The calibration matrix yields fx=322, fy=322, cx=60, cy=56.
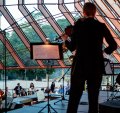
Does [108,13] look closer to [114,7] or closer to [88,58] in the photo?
[114,7]

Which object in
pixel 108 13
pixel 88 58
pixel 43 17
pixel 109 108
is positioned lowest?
pixel 109 108

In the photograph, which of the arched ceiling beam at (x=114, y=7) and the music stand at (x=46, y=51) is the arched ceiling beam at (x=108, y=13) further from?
the music stand at (x=46, y=51)

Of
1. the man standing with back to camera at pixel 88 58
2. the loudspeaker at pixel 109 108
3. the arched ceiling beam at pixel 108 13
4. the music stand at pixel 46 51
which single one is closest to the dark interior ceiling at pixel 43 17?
the arched ceiling beam at pixel 108 13

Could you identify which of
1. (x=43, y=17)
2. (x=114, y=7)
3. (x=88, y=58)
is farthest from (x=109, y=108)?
(x=43, y=17)

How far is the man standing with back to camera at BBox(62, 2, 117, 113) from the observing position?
3092 mm

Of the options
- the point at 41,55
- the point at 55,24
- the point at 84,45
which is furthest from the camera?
the point at 55,24

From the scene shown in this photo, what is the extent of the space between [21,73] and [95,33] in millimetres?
17488

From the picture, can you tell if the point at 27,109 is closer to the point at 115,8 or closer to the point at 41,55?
the point at 41,55

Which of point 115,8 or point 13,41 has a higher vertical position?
point 115,8

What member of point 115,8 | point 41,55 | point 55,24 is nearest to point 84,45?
point 41,55

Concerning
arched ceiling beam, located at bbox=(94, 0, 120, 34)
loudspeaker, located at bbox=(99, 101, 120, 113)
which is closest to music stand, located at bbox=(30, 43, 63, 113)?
loudspeaker, located at bbox=(99, 101, 120, 113)

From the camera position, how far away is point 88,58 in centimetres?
310

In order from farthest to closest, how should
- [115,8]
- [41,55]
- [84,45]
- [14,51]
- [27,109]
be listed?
[14,51] → [115,8] → [27,109] → [41,55] → [84,45]

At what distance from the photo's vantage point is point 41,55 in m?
4.91
